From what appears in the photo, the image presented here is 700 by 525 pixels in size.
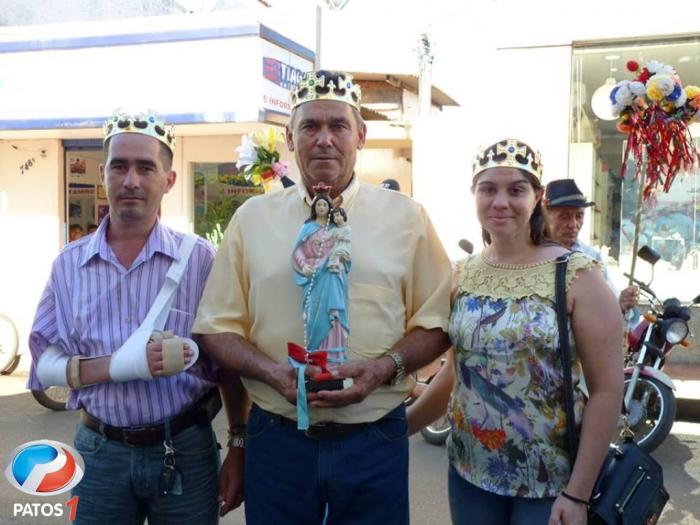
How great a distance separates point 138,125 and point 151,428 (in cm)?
106

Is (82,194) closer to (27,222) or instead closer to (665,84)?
(27,222)

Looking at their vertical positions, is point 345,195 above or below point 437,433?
above

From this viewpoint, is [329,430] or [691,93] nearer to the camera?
[329,430]

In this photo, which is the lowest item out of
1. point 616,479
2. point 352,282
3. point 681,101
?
point 616,479

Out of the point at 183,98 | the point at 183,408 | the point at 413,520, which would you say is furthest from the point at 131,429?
the point at 183,98

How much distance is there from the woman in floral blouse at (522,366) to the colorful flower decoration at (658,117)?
1.32m

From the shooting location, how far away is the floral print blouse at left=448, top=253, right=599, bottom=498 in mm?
2238

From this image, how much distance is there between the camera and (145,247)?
247cm

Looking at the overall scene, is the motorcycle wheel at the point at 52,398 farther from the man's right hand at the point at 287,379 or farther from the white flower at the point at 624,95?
the white flower at the point at 624,95

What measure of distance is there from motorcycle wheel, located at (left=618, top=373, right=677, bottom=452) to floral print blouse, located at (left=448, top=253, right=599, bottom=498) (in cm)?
362

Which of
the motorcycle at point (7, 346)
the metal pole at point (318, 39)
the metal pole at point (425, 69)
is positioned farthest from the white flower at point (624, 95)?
the motorcycle at point (7, 346)

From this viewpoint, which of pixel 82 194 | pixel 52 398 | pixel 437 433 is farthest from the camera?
pixel 82 194

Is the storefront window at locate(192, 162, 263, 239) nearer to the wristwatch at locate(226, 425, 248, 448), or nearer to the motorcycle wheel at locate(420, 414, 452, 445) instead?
the motorcycle wheel at locate(420, 414, 452, 445)

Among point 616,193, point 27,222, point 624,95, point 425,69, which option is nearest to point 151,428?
point 624,95
